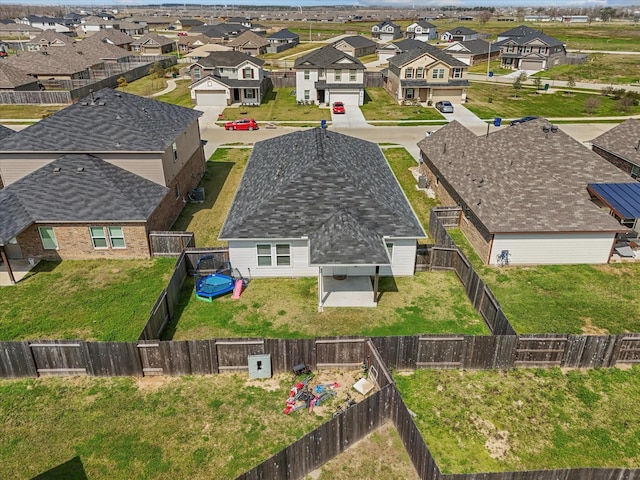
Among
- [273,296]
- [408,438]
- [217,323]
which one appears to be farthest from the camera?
[273,296]

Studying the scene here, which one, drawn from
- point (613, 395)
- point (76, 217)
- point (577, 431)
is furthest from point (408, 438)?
point (76, 217)

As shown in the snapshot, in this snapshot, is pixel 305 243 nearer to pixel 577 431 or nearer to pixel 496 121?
pixel 577 431

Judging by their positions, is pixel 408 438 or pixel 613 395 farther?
pixel 613 395

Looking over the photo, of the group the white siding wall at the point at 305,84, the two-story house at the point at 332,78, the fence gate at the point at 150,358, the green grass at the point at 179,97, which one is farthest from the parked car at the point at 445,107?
the fence gate at the point at 150,358

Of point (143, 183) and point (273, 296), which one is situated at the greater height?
point (143, 183)

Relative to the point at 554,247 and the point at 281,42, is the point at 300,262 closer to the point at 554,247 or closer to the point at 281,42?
the point at 554,247

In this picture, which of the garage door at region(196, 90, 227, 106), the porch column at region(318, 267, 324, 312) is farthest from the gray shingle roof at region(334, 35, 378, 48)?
the porch column at region(318, 267, 324, 312)

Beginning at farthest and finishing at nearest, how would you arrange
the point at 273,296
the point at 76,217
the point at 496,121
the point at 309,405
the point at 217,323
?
the point at 496,121, the point at 76,217, the point at 273,296, the point at 217,323, the point at 309,405

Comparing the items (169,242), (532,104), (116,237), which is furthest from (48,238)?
(532,104)
